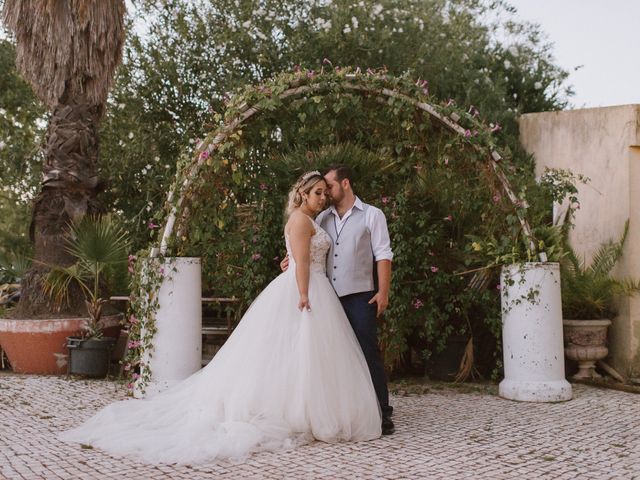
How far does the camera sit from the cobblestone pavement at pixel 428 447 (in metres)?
4.11

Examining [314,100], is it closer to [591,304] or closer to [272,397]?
[272,397]

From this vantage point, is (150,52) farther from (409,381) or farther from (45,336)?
(409,381)

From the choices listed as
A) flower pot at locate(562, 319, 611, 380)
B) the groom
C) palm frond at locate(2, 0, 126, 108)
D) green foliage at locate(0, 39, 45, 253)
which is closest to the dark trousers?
the groom

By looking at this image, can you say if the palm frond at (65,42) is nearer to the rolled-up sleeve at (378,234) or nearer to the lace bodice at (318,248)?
the lace bodice at (318,248)

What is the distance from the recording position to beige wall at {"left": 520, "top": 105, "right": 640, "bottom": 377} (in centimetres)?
768

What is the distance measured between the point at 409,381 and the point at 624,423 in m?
2.58

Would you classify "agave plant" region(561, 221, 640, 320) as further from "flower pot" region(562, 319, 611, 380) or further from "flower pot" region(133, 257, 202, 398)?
"flower pot" region(133, 257, 202, 398)

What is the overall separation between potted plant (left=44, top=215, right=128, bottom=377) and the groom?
12.5 feet

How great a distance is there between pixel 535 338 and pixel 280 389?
9.54ft

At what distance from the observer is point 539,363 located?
655 centimetres

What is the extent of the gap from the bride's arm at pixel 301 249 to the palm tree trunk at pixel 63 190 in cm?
450

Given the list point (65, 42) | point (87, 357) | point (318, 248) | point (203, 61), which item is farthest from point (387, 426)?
point (203, 61)

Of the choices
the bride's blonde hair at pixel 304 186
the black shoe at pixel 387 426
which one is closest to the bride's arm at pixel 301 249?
the bride's blonde hair at pixel 304 186

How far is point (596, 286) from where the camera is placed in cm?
761
